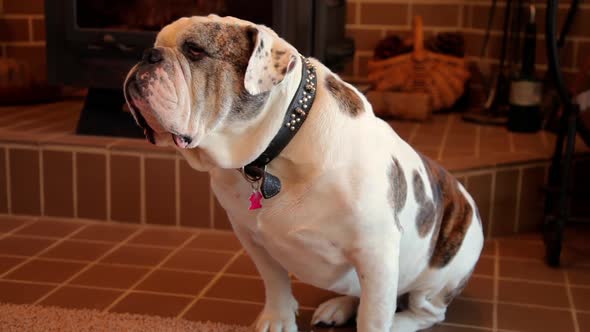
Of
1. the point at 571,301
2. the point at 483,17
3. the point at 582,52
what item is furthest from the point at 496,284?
the point at 483,17

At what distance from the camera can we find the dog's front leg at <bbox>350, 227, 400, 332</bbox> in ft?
4.39

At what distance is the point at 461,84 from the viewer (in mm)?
2904

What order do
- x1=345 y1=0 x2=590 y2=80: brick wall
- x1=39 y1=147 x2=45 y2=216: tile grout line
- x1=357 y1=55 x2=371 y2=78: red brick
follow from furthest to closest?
x1=357 y1=55 x2=371 y2=78: red brick, x1=345 y1=0 x2=590 y2=80: brick wall, x1=39 y1=147 x2=45 y2=216: tile grout line

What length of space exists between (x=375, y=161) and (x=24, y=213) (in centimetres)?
141

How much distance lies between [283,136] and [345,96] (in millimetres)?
137

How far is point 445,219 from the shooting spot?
5.16 feet

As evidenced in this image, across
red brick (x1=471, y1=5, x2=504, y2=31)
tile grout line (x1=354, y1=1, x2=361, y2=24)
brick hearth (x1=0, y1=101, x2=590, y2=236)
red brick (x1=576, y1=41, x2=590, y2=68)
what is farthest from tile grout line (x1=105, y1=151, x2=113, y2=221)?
red brick (x1=576, y1=41, x2=590, y2=68)

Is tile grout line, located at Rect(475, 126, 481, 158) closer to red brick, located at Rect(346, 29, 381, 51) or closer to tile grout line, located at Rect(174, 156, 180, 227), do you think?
red brick, located at Rect(346, 29, 381, 51)

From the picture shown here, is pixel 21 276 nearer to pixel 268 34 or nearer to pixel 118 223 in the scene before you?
pixel 118 223

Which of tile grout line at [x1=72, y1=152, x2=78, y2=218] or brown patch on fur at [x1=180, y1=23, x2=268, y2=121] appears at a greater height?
brown patch on fur at [x1=180, y1=23, x2=268, y2=121]

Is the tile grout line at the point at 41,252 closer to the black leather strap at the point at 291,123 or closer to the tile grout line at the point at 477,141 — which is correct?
the black leather strap at the point at 291,123

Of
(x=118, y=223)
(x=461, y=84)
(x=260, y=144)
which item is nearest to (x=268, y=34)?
(x=260, y=144)

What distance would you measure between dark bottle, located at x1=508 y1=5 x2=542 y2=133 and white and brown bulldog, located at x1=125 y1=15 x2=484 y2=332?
1.14m

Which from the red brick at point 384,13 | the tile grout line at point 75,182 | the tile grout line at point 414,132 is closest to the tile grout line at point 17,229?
the tile grout line at point 75,182
